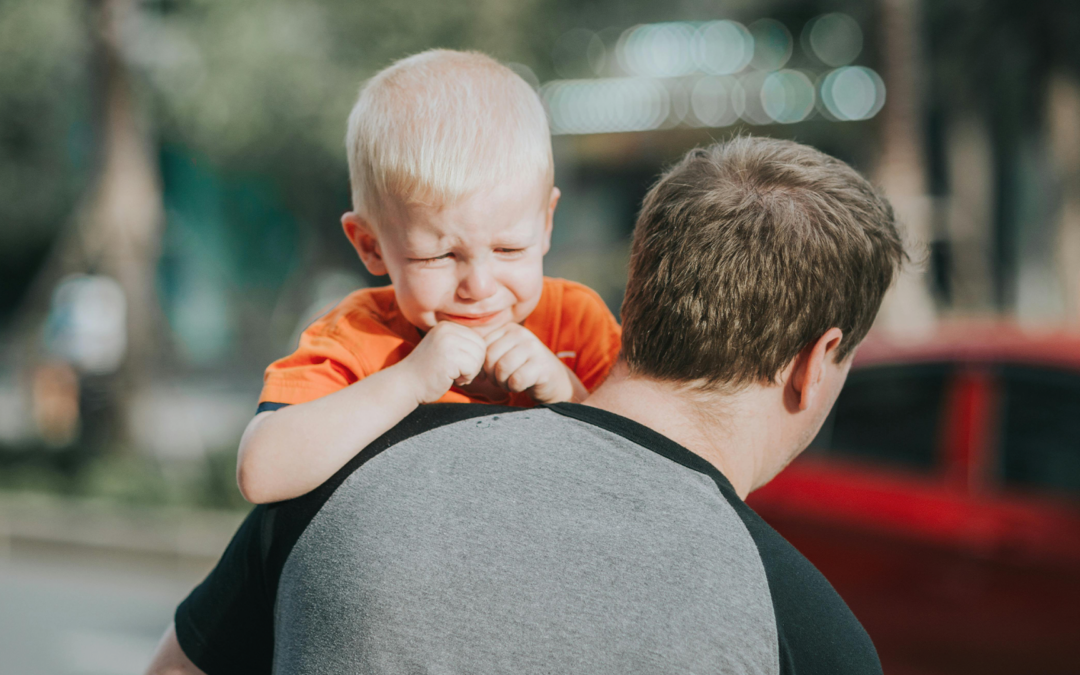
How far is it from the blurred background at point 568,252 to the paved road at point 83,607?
0.09ft

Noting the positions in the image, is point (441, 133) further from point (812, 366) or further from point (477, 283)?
point (812, 366)

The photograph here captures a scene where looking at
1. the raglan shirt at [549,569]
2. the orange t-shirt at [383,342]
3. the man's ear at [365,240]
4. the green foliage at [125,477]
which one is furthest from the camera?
the green foliage at [125,477]

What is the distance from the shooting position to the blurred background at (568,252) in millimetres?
3773

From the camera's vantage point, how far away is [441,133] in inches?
59.4

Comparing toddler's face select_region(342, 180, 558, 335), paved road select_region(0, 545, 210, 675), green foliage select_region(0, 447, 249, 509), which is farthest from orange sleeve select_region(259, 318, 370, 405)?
green foliage select_region(0, 447, 249, 509)

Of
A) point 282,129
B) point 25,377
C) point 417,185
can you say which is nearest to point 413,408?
point 417,185

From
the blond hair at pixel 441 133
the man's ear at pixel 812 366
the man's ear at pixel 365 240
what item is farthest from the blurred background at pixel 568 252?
the blond hair at pixel 441 133

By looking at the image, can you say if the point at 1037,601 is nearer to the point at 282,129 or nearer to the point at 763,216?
the point at 763,216

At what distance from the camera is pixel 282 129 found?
1185cm

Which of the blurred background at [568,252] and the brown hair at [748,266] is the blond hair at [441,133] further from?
the blurred background at [568,252]

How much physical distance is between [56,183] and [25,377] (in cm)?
797

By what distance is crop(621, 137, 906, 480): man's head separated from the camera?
1348 millimetres

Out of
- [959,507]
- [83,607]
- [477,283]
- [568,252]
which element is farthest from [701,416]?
[568,252]

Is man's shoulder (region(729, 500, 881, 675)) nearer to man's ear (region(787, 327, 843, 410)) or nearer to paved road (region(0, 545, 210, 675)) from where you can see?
man's ear (region(787, 327, 843, 410))
